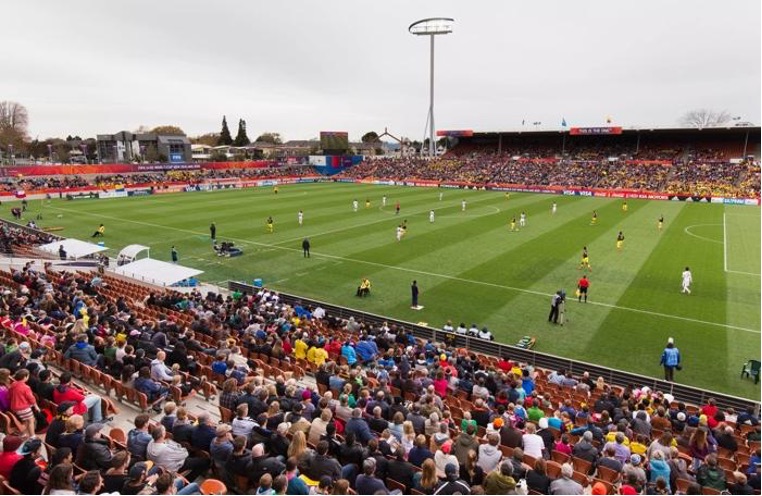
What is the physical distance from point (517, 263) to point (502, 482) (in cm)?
2436

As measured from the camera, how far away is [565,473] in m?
6.98

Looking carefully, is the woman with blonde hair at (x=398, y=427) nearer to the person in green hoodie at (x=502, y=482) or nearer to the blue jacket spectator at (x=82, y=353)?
the person in green hoodie at (x=502, y=482)

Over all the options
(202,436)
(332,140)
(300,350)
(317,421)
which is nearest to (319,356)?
(300,350)

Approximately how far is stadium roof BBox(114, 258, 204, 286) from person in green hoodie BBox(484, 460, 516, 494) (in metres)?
19.1

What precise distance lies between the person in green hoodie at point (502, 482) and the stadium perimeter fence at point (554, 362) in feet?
34.2

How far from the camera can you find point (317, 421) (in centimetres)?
834

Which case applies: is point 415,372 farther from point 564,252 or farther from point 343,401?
point 564,252

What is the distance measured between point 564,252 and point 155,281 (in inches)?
948

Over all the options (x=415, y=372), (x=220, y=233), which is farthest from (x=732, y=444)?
(x=220, y=233)

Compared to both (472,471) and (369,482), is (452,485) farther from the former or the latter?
(369,482)

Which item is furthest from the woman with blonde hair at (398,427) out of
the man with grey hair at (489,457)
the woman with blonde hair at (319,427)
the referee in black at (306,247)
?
the referee in black at (306,247)

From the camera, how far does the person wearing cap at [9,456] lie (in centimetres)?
627

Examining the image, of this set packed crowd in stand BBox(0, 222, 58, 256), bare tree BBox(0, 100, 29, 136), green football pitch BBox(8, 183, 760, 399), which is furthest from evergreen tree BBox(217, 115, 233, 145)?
packed crowd in stand BBox(0, 222, 58, 256)

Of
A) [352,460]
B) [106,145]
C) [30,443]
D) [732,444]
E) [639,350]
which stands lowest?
[639,350]
